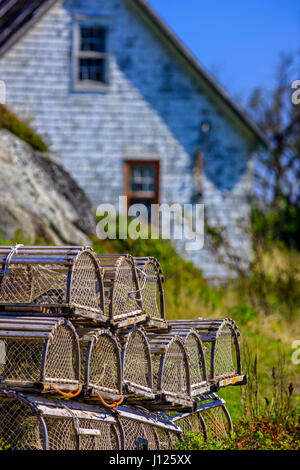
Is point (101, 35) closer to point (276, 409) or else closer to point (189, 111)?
point (189, 111)

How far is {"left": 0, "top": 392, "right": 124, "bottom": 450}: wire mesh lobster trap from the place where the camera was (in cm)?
531

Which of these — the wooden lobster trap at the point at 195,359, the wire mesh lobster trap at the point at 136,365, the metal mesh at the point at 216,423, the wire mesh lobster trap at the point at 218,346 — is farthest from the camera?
the metal mesh at the point at 216,423

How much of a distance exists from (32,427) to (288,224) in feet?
60.7

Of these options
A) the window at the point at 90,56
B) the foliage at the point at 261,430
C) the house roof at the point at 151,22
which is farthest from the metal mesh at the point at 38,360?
the window at the point at 90,56

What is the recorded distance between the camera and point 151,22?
18031 millimetres

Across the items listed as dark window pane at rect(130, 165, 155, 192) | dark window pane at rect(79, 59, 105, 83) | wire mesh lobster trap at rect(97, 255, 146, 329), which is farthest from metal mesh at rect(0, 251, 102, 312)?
dark window pane at rect(79, 59, 105, 83)

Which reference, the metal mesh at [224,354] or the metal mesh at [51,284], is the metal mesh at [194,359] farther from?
the metal mesh at [51,284]

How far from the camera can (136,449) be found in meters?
5.96

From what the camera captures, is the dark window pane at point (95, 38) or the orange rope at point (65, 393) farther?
the dark window pane at point (95, 38)

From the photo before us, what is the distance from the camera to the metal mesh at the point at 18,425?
216 inches

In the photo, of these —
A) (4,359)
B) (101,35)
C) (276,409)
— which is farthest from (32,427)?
(101,35)

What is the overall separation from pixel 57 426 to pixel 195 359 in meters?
1.74

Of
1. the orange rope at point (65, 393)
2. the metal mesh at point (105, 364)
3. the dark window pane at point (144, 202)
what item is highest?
the dark window pane at point (144, 202)

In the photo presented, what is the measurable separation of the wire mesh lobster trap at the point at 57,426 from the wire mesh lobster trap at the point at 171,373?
17.9 inches
